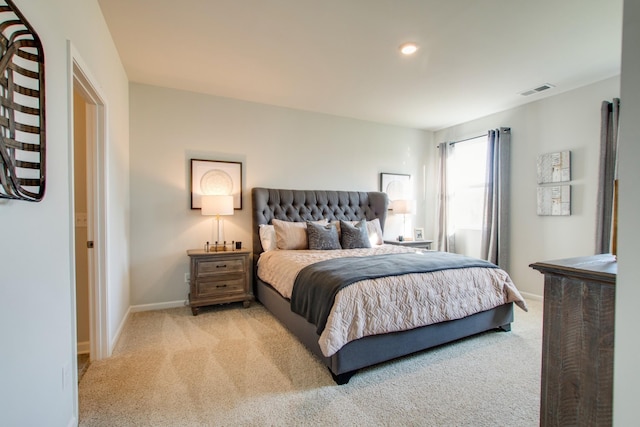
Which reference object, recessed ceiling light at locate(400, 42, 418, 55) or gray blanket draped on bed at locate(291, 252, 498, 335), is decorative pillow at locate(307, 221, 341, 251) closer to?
gray blanket draped on bed at locate(291, 252, 498, 335)

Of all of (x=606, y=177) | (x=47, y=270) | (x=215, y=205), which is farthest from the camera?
(x=215, y=205)

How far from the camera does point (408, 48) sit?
2.70 metres

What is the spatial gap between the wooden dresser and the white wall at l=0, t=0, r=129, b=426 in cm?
199

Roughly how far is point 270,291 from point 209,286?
2.39ft

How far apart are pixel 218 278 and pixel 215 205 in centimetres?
85

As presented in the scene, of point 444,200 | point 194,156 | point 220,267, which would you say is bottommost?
→ point 220,267

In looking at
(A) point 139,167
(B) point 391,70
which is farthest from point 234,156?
(B) point 391,70

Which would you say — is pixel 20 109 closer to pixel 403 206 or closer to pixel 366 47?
pixel 366 47

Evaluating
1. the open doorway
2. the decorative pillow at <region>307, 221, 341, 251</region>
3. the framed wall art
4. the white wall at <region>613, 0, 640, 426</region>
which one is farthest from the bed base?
the framed wall art

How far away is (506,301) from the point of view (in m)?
2.79

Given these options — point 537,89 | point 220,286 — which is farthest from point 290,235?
point 537,89

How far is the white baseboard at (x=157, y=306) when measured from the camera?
346cm

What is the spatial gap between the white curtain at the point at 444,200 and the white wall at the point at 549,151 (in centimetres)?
69

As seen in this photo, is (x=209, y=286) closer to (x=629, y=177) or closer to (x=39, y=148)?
(x=39, y=148)
